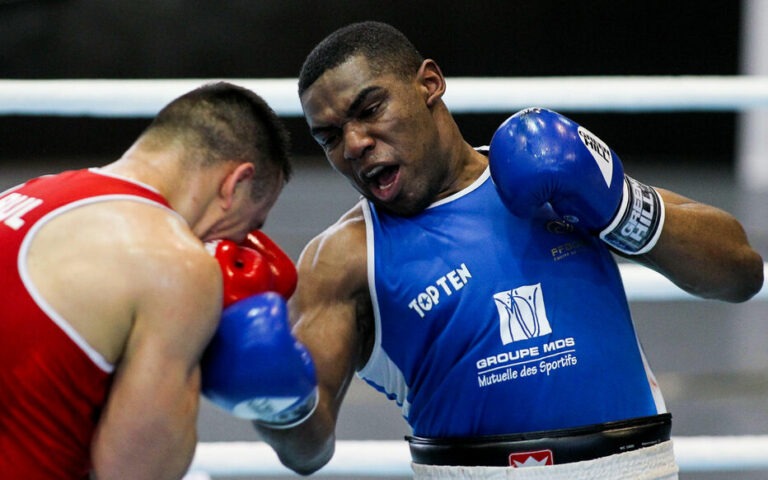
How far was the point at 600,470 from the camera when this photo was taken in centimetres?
195

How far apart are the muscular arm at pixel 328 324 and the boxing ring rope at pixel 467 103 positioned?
376 millimetres

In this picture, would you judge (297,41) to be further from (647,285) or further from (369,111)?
(369,111)

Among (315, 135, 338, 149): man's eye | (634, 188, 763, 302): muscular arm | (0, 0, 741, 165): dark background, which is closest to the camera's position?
(634, 188, 763, 302): muscular arm

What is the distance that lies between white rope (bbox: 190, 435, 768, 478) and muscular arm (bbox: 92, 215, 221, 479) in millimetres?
861

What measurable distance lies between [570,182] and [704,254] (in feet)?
1.09

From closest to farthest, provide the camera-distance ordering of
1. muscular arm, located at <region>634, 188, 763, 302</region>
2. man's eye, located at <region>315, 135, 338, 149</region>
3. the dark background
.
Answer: muscular arm, located at <region>634, 188, 763, 302</region>
man's eye, located at <region>315, 135, 338, 149</region>
the dark background

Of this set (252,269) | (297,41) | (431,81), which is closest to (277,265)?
(252,269)

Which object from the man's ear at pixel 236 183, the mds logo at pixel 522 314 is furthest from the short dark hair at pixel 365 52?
the mds logo at pixel 522 314

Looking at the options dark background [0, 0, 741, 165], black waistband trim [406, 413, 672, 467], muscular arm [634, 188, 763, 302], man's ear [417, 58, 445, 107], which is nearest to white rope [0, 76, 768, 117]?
man's ear [417, 58, 445, 107]

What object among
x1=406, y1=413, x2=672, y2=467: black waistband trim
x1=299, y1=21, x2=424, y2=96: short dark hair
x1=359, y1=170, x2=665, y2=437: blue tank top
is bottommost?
x1=406, y1=413, x2=672, y2=467: black waistband trim

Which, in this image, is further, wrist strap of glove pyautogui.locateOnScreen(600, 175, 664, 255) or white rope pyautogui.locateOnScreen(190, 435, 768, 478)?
white rope pyautogui.locateOnScreen(190, 435, 768, 478)

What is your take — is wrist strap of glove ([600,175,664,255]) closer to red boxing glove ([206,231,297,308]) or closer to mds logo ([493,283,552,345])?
mds logo ([493,283,552,345])

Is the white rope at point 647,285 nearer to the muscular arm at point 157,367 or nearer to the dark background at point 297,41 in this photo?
the muscular arm at point 157,367

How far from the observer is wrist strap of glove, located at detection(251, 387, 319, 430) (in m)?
1.77
